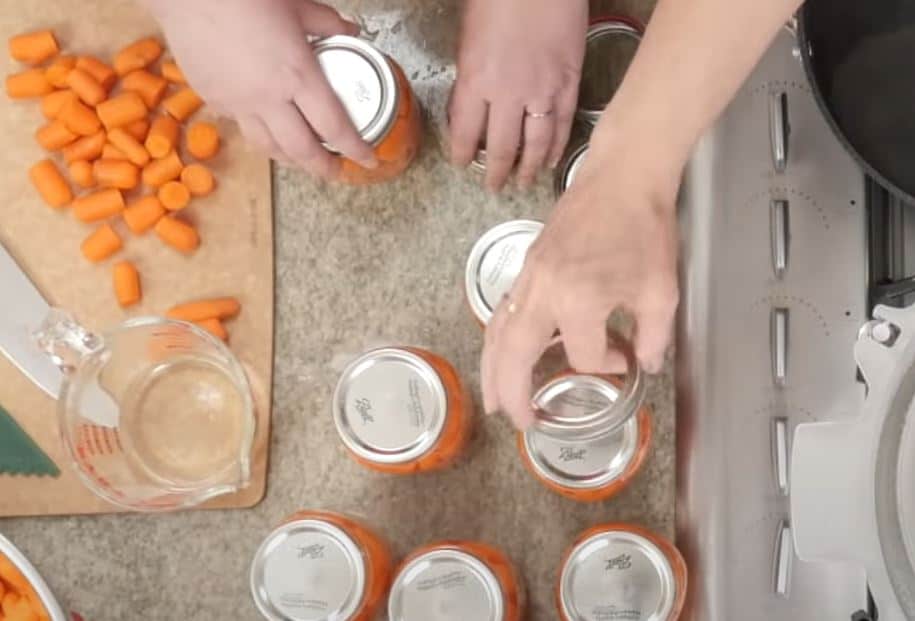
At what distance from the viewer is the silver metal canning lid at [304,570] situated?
0.70 meters

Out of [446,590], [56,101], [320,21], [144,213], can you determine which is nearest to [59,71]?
[56,101]

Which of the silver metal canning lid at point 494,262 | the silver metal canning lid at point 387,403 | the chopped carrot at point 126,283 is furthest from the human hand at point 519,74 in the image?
the chopped carrot at point 126,283

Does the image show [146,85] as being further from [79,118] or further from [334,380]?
[334,380]

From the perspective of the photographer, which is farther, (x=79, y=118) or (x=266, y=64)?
(x=79, y=118)

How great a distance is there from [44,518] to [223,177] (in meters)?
0.28

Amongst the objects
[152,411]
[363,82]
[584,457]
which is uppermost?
[363,82]

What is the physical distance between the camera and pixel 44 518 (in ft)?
2.59

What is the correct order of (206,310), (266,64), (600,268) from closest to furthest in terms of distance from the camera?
(600,268) < (266,64) < (206,310)

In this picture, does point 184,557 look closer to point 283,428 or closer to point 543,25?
point 283,428

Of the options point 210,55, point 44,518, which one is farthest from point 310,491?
point 210,55

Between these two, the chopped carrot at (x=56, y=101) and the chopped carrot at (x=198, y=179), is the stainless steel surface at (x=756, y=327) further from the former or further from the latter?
the chopped carrot at (x=56, y=101)

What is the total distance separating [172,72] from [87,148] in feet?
0.28

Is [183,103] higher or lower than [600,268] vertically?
lower

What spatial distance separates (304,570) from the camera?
70 cm
